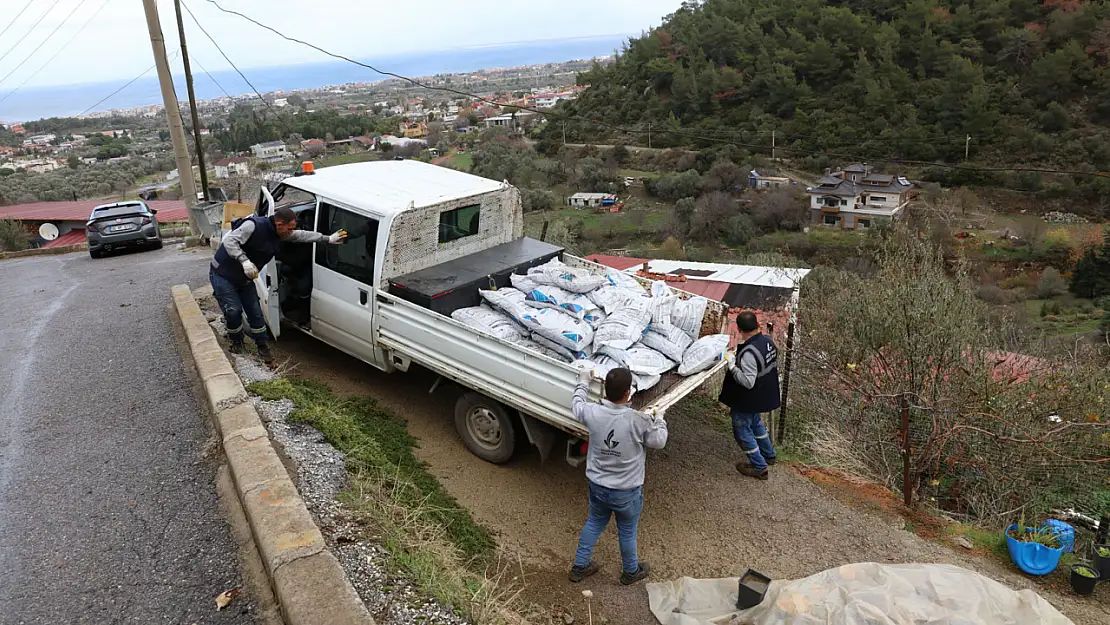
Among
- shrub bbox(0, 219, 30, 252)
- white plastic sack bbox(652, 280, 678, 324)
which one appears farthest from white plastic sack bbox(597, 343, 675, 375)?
shrub bbox(0, 219, 30, 252)

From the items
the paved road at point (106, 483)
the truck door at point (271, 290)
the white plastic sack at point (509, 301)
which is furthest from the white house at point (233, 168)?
the white plastic sack at point (509, 301)

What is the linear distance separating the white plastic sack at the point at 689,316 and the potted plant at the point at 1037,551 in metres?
2.72

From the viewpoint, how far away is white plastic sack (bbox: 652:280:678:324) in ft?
18.8

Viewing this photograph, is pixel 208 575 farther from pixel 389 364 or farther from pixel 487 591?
pixel 389 364

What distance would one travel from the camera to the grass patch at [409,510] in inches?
142

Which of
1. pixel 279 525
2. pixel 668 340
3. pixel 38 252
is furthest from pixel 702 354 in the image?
pixel 38 252

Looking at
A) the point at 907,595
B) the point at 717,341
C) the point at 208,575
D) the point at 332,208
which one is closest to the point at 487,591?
the point at 208,575

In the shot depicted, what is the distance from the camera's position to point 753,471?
5.62 m

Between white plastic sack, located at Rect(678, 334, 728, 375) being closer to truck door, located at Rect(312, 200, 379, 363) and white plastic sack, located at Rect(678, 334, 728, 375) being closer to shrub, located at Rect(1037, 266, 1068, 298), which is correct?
truck door, located at Rect(312, 200, 379, 363)

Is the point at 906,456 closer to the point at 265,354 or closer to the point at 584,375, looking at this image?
the point at 584,375

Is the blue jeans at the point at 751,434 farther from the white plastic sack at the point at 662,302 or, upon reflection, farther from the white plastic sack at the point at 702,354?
the white plastic sack at the point at 662,302

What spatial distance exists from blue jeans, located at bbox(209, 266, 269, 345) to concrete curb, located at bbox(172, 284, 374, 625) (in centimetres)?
89

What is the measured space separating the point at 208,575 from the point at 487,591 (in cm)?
149

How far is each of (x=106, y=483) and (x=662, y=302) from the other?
4421mm
